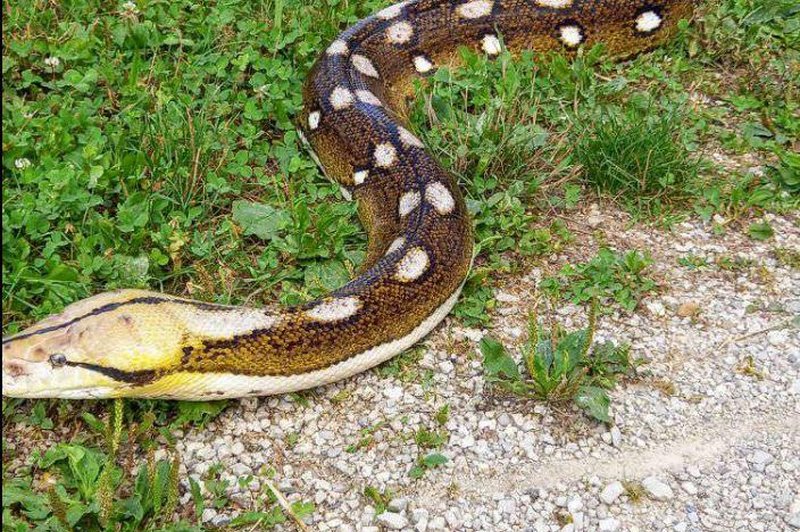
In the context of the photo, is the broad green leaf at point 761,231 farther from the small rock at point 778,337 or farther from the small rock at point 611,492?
the small rock at point 611,492

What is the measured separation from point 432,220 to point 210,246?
5.15 feet

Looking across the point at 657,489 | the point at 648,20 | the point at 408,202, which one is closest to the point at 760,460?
the point at 657,489

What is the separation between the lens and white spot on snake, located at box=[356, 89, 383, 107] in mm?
7086

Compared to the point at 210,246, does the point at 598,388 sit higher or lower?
lower

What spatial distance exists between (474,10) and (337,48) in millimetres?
1403

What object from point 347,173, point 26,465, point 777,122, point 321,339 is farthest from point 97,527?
point 777,122

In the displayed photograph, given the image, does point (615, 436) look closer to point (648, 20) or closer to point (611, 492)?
point (611, 492)

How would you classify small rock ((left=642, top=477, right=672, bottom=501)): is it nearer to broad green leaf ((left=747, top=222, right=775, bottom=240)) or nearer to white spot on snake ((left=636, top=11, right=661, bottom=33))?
broad green leaf ((left=747, top=222, right=775, bottom=240))

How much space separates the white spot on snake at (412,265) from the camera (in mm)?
5699

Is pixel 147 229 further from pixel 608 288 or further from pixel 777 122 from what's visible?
pixel 777 122

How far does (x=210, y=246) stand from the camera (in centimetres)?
629

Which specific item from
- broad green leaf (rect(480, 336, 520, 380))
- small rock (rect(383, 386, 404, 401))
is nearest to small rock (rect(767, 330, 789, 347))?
broad green leaf (rect(480, 336, 520, 380))

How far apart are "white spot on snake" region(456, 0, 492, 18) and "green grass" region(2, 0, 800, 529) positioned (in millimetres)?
484

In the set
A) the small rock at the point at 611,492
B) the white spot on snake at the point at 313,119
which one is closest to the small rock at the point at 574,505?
the small rock at the point at 611,492
